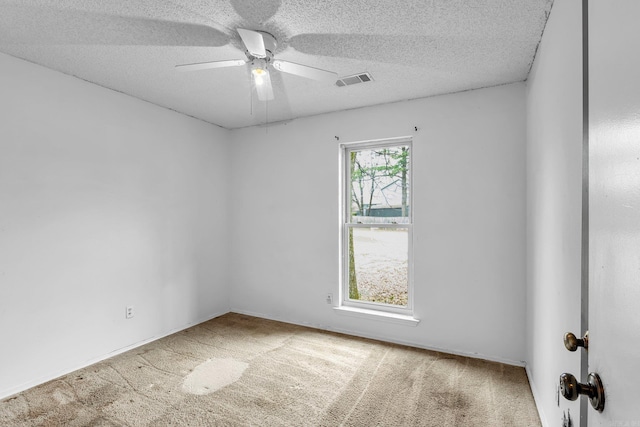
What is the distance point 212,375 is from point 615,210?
2.79 m

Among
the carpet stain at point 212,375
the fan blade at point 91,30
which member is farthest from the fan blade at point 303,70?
the carpet stain at point 212,375

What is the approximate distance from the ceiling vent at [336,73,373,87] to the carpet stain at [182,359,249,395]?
2.63m

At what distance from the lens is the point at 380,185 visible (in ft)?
11.4

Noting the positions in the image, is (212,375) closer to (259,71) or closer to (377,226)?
(377,226)

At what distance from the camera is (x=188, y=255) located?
12.2 feet

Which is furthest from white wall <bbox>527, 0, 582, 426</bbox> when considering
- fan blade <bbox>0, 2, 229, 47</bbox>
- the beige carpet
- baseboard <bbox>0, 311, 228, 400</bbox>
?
baseboard <bbox>0, 311, 228, 400</bbox>

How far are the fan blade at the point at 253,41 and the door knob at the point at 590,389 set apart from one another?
1913 mm

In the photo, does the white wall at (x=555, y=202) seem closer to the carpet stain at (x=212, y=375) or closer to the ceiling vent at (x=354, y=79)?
the ceiling vent at (x=354, y=79)

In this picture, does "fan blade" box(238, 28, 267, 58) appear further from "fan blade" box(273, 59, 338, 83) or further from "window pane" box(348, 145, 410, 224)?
"window pane" box(348, 145, 410, 224)

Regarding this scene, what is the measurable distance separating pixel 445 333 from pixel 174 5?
3.33m

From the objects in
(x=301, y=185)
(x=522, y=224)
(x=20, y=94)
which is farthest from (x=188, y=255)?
(x=522, y=224)

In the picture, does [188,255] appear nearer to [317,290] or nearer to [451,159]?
[317,290]

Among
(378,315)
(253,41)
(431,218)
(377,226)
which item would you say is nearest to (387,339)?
(378,315)

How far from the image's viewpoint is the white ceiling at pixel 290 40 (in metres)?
1.80
